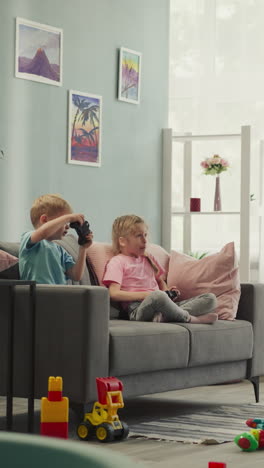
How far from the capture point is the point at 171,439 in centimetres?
300

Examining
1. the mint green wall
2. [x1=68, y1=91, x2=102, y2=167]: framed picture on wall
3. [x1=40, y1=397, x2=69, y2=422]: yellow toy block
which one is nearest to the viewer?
[x1=40, y1=397, x2=69, y2=422]: yellow toy block

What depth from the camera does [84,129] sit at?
502cm

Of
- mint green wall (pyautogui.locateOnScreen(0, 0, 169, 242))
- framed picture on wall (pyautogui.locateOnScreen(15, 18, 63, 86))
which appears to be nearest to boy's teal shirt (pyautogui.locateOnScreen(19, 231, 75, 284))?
mint green wall (pyautogui.locateOnScreen(0, 0, 169, 242))

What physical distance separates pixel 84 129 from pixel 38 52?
1.93 ft

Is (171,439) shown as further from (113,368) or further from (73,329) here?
(73,329)

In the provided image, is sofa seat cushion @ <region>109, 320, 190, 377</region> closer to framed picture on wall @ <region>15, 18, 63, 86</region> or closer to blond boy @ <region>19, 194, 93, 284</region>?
blond boy @ <region>19, 194, 93, 284</region>

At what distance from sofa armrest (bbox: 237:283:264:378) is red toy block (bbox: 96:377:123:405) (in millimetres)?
1277

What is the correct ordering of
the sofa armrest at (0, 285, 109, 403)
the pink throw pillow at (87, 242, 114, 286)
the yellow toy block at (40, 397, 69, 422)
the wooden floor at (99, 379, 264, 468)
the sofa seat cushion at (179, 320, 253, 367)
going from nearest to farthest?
the wooden floor at (99, 379, 264, 468) < the yellow toy block at (40, 397, 69, 422) < the sofa armrest at (0, 285, 109, 403) < the sofa seat cushion at (179, 320, 253, 367) < the pink throw pillow at (87, 242, 114, 286)

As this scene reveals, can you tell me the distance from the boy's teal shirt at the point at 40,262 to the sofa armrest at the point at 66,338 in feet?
0.69

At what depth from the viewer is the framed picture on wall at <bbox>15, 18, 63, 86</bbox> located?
452cm

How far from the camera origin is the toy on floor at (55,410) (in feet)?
9.00

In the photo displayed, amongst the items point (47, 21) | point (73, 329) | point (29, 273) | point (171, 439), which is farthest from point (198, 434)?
Answer: point (47, 21)

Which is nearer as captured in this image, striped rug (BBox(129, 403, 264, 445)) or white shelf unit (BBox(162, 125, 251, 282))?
striped rug (BBox(129, 403, 264, 445))

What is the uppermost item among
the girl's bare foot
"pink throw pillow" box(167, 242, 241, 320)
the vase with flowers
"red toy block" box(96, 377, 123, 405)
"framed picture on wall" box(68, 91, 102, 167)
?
"framed picture on wall" box(68, 91, 102, 167)
